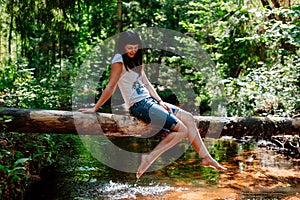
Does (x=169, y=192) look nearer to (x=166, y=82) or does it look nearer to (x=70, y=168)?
(x=70, y=168)

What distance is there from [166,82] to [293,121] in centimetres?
1095

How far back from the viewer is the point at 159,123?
397cm

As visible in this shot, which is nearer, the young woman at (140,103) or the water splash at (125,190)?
the young woman at (140,103)

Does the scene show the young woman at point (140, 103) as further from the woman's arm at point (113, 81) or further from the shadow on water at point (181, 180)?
the shadow on water at point (181, 180)

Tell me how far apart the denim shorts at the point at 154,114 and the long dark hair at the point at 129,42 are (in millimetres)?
455

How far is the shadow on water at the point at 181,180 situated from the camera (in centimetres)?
503

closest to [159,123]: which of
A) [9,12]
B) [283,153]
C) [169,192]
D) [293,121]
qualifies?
[169,192]

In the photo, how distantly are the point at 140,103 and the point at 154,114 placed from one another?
252 mm

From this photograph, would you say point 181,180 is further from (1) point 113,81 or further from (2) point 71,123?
(1) point 113,81

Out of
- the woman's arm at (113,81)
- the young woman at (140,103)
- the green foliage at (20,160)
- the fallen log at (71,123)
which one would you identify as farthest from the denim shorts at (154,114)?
the green foliage at (20,160)

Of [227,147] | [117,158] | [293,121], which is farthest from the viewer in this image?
[227,147]

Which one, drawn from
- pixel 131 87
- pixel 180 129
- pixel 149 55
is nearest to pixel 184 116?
pixel 180 129

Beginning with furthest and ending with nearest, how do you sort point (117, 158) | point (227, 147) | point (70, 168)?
point (227, 147)
point (117, 158)
point (70, 168)

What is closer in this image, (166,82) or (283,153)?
(283,153)
